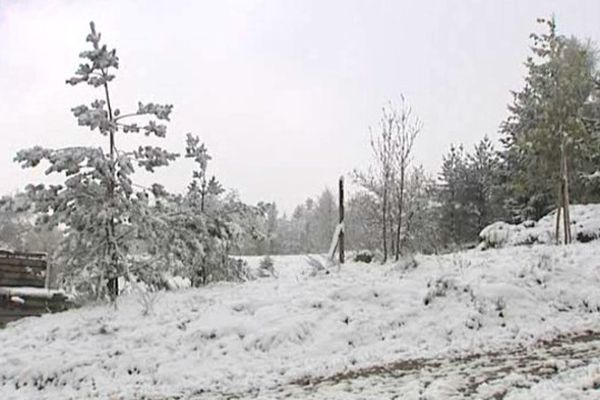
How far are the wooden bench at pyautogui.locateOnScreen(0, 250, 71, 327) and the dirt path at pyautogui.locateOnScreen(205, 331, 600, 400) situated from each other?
916 centimetres

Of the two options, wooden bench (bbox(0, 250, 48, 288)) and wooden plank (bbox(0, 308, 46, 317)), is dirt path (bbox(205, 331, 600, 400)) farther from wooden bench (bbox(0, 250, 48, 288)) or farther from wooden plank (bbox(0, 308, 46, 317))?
wooden bench (bbox(0, 250, 48, 288))

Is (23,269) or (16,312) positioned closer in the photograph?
(16,312)

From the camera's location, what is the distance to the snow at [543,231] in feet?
56.9

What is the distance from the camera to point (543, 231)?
1802cm

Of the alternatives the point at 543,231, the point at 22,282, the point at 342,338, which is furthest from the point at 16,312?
the point at 543,231

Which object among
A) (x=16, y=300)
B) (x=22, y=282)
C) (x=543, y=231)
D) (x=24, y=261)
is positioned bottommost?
(x=16, y=300)

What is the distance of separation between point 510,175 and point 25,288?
65.3 ft

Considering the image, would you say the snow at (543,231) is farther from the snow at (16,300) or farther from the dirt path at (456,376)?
the snow at (16,300)

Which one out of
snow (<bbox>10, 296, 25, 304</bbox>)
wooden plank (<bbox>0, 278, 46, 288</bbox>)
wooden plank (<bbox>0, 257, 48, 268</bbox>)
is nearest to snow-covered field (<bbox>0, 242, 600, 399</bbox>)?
snow (<bbox>10, 296, 25, 304</bbox>)

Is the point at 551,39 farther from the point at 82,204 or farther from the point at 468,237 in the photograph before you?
the point at 82,204

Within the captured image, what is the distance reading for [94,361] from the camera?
919cm

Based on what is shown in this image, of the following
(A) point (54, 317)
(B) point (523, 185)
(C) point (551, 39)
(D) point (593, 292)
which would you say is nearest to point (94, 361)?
(A) point (54, 317)

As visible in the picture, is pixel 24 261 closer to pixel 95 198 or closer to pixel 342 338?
pixel 95 198

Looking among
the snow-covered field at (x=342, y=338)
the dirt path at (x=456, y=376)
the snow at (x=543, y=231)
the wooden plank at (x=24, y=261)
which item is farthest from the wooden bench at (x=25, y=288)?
the snow at (x=543, y=231)
